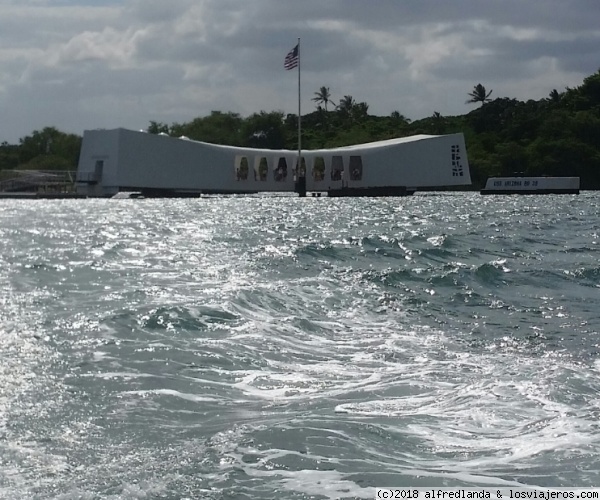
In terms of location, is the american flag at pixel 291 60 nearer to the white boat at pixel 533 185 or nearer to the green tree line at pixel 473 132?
the white boat at pixel 533 185

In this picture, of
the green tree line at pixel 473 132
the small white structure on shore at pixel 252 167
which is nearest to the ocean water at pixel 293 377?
the small white structure on shore at pixel 252 167

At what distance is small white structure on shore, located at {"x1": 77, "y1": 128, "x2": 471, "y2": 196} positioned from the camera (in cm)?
6906

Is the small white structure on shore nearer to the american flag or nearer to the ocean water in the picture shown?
the american flag

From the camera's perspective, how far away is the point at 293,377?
24.6 ft

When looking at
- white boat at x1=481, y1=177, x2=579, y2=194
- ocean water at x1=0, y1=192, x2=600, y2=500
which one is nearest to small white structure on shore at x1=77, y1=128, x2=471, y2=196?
white boat at x1=481, y1=177, x2=579, y2=194

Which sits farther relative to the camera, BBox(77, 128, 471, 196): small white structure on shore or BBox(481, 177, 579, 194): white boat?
BBox(77, 128, 471, 196): small white structure on shore

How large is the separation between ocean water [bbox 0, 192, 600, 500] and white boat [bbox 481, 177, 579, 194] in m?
52.7

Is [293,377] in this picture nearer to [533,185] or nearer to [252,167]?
[533,185]

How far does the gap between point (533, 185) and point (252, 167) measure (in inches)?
792

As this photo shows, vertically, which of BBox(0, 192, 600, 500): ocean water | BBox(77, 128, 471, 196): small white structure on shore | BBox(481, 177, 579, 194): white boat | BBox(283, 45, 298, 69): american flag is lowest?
BBox(0, 192, 600, 500): ocean water

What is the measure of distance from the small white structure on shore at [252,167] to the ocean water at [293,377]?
54.0 metres

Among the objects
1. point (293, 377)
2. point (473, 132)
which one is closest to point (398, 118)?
point (473, 132)

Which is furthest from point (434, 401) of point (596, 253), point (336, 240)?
point (336, 240)

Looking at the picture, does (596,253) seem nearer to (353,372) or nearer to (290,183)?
(353,372)
